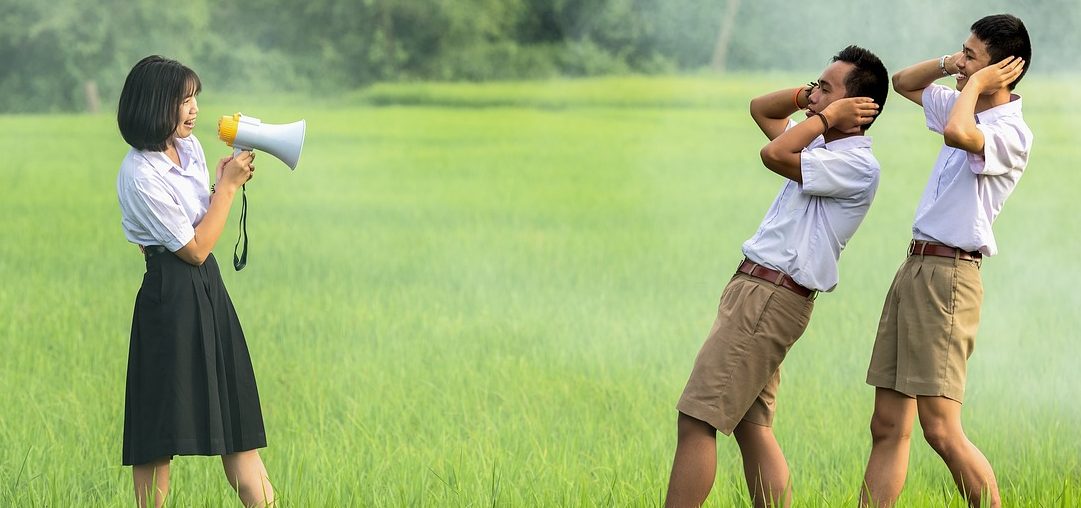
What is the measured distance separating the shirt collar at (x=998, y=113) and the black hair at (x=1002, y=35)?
0.10m

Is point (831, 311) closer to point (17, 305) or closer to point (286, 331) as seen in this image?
point (286, 331)

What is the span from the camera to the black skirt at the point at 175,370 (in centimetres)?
319

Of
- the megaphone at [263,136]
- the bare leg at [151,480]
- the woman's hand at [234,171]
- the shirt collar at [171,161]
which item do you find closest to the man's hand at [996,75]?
the megaphone at [263,136]

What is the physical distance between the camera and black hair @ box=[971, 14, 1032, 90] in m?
3.18

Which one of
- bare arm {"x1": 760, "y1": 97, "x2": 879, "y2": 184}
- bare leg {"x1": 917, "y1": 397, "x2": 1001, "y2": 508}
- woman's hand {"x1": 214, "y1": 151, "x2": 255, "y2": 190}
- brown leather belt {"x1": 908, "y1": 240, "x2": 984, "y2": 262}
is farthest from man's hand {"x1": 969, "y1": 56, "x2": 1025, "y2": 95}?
woman's hand {"x1": 214, "y1": 151, "x2": 255, "y2": 190}

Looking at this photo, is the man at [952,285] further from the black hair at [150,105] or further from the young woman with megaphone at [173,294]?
the black hair at [150,105]

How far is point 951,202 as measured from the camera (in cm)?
323

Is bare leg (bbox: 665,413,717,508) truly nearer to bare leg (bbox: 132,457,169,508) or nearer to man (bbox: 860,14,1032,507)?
man (bbox: 860,14,1032,507)

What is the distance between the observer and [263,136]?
10.7 feet

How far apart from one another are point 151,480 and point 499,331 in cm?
311

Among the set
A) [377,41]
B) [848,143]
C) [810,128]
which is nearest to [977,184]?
[848,143]

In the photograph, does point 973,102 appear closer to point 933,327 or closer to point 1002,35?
point 1002,35

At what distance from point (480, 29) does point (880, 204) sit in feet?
40.4

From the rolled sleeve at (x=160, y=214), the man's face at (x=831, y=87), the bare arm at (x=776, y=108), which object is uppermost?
the man's face at (x=831, y=87)
